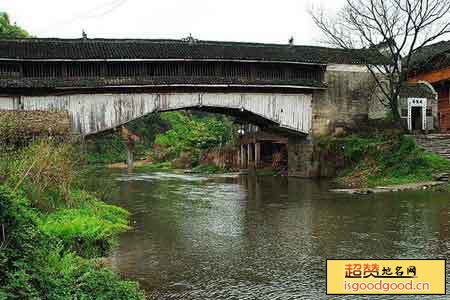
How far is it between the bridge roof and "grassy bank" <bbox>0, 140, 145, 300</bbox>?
992 cm

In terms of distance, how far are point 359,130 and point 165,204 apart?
600 inches

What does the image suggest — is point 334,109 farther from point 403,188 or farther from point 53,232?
point 53,232

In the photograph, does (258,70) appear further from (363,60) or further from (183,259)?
(183,259)

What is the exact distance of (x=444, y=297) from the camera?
20.5ft

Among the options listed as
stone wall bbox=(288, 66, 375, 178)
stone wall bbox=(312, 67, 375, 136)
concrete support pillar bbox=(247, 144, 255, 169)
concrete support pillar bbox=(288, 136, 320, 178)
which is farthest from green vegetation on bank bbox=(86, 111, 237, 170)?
stone wall bbox=(312, 67, 375, 136)

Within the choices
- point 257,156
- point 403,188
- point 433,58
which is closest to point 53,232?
point 403,188

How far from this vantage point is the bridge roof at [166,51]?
23375 mm

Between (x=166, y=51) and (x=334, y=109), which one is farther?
(x=334, y=109)

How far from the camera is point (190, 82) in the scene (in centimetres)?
2497

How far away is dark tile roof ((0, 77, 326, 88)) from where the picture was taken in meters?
22.8

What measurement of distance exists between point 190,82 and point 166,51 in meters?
1.95

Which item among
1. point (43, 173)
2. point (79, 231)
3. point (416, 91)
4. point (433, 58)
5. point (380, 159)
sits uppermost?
point (433, 58)

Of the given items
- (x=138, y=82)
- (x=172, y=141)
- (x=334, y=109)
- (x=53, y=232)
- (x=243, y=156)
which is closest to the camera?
(x=53, y=232)

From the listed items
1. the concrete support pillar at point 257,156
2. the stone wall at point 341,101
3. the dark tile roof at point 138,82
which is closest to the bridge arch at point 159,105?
the stone wall at point 341,101
